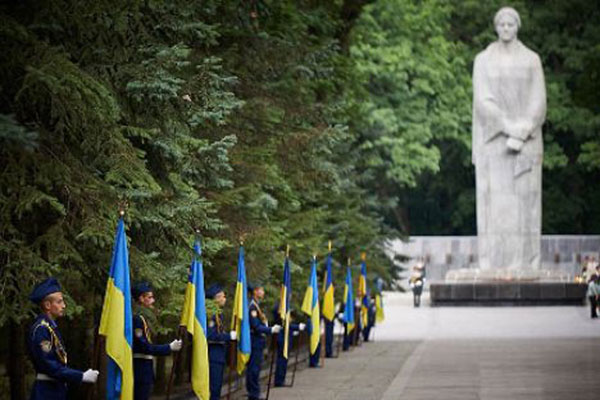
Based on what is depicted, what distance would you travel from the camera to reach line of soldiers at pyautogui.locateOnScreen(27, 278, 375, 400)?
13.9 m

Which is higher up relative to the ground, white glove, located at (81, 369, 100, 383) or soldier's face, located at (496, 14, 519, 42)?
soldier's face, located at (496, 14, 519, 42)

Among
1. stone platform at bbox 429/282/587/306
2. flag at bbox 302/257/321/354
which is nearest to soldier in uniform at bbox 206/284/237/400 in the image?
flag at bbox 302/257/321/354

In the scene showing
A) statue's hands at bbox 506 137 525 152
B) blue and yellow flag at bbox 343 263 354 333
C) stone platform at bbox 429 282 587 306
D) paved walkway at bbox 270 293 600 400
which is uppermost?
statue's hands at bbox 506 137 525 152

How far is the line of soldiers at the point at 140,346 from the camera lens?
1388 cm

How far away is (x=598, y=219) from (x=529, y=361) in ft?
146

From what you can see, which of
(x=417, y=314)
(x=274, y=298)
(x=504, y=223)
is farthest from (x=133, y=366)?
(x=504, y=223)

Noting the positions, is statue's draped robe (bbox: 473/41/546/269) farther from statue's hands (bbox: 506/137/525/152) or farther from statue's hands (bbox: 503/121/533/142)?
statue's hands (bbox: 506/137/525/152)

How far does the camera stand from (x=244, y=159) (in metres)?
25.6

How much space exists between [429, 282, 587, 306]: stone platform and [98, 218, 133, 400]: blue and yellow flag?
114 ft

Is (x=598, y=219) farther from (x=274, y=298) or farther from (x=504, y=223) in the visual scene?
(x=274, y=298)

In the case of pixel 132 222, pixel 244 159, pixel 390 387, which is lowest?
pixel 390 387

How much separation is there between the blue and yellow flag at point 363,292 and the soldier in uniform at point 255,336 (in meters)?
12.7

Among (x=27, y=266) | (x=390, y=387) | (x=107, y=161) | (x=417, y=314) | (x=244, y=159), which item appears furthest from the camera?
(x=417, y=314)

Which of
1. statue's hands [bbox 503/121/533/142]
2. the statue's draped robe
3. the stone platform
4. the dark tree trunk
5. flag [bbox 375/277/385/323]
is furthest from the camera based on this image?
the statue's draped robe
